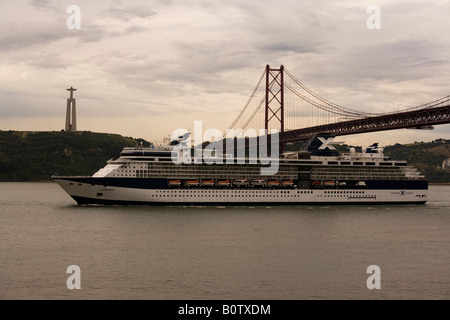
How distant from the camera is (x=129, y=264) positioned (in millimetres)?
17031

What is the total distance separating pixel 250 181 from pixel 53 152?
73.0 meters

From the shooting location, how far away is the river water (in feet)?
47.4

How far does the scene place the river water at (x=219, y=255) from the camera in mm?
14453

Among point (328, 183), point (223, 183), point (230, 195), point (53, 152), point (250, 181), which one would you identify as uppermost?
point (53, 152)

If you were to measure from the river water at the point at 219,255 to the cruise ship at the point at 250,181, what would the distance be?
392 cm

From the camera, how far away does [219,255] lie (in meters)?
18.6

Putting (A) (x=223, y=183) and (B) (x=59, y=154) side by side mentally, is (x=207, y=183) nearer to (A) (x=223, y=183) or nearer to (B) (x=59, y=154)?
(A) (x=223, y=183)

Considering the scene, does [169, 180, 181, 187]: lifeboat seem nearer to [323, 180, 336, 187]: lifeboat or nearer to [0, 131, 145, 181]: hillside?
[323, 180, 336, 187]: lifeboat

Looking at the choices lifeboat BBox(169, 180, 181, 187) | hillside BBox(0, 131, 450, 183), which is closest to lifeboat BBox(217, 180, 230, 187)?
lifeboat BBox(169, 180, 181, 187)

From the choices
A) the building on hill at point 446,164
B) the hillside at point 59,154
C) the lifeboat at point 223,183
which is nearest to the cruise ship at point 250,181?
the lifeboat at point 223,183

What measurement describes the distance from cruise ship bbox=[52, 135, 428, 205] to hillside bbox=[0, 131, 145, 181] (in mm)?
58296

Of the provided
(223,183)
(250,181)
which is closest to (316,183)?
(250,181)

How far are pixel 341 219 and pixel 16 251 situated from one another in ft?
59.5
